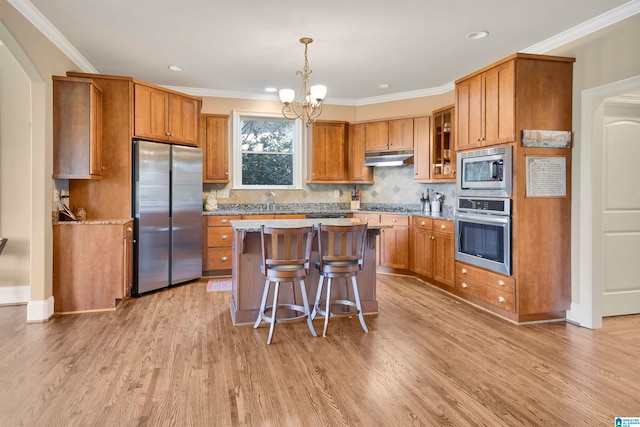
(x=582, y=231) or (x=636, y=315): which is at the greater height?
(x=582, y=231)

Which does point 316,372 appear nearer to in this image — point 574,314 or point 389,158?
point 574,314

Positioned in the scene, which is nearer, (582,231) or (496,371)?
(496,371)

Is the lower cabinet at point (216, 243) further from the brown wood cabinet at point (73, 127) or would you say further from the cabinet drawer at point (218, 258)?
the brown wood cabinet at point (73, 127)

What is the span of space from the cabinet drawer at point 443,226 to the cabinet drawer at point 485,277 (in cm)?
45

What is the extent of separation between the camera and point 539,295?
375 cm


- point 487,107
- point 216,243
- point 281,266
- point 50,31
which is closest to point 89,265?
point 216,243

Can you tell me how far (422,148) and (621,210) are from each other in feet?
8.38

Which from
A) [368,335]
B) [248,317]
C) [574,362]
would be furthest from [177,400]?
[574,362]

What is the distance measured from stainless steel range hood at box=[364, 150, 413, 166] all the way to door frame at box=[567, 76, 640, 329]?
8.32ft

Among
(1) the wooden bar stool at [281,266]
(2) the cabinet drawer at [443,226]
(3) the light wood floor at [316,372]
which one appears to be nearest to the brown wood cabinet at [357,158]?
(2) the cabinet drawer at [443,226]

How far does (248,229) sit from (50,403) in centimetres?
174

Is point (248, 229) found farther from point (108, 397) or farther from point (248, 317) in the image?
point (108, 397)

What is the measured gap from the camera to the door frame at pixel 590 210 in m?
3.61

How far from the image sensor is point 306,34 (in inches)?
155
